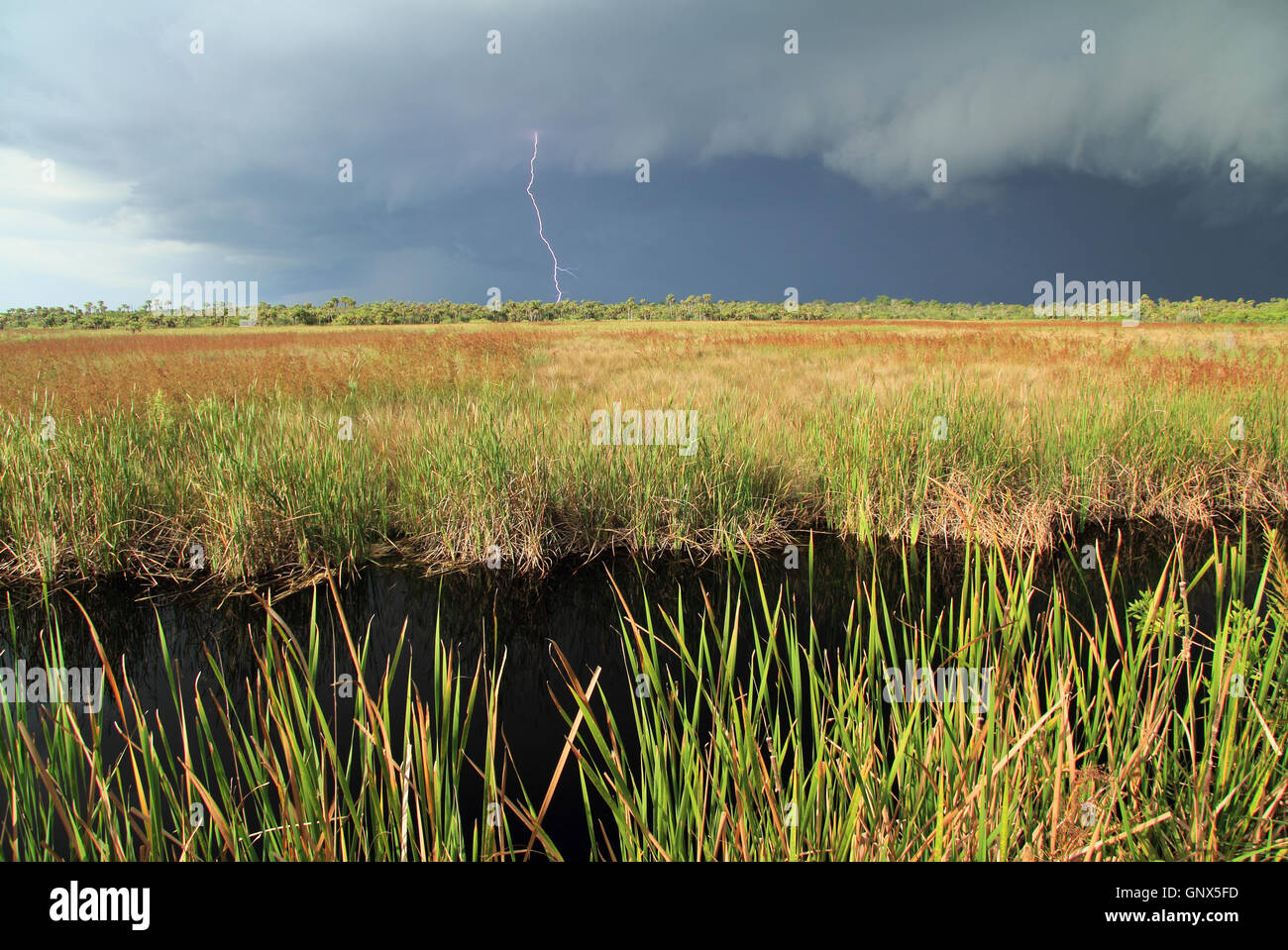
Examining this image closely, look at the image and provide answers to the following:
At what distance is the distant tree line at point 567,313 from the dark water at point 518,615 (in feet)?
142

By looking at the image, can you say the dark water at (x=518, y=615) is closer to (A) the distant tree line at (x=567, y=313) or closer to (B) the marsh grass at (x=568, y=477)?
(B) the marsh grass at (x=568, y=477)

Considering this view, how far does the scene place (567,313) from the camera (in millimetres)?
61562

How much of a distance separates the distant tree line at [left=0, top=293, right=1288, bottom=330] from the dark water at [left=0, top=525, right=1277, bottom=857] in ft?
142

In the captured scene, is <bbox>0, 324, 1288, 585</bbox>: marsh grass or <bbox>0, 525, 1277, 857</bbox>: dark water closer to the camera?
<bbox>0, 525, 1277, 857</bbox>: dark water

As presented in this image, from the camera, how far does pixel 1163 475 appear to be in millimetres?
5191

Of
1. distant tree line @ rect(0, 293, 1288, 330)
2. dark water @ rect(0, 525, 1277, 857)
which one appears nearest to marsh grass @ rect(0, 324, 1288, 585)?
dark water @ rect(0, 525, 1277, 857)

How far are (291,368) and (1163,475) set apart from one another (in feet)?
35.7

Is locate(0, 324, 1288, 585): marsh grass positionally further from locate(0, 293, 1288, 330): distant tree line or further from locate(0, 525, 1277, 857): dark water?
locate(0, 293, 1288, 330): distant tree line

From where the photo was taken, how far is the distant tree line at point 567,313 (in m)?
46.0

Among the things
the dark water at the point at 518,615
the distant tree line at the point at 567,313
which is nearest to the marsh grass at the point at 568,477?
the dark water at the point at 518,615

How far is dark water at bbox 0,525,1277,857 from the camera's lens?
9.28ft

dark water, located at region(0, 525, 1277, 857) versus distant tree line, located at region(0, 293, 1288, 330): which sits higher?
distant tree line, located at region(0, 293, 1288, 330)

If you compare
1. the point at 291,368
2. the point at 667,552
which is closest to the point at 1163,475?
the point at 667,552
